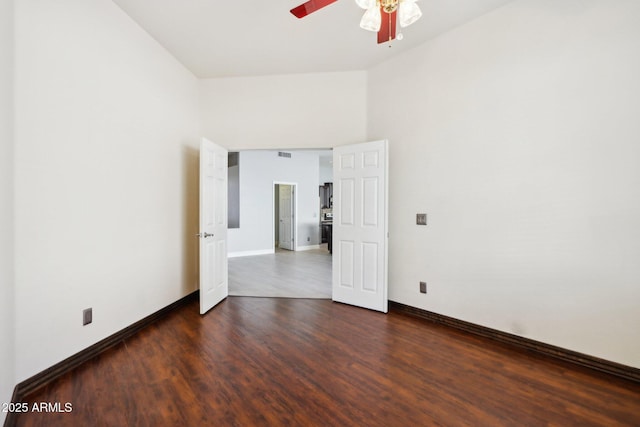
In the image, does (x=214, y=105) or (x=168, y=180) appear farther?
(x=214, y=105)

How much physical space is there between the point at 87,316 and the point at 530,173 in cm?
388

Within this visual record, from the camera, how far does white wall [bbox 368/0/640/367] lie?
6.74 ft

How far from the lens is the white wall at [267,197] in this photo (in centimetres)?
752

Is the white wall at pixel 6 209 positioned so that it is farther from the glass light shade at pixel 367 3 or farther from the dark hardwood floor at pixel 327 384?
the glass light shade at pixel 367 3

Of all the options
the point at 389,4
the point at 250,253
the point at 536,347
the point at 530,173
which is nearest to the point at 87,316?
the point at 389,4

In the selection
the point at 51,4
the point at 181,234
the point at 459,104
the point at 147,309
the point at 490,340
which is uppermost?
the point at 51,4

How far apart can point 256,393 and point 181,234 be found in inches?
91.9

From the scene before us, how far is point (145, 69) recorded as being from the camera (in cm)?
290

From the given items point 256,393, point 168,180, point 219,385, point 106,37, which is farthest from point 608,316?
point 106,37

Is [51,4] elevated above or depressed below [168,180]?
above

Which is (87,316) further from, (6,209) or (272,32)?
(272,32)

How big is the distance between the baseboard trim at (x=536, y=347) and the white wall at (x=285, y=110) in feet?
7.74

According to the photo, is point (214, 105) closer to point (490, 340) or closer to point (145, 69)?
point (145, 69)

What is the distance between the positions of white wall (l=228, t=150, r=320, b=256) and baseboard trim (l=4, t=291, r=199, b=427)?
4.44 m
